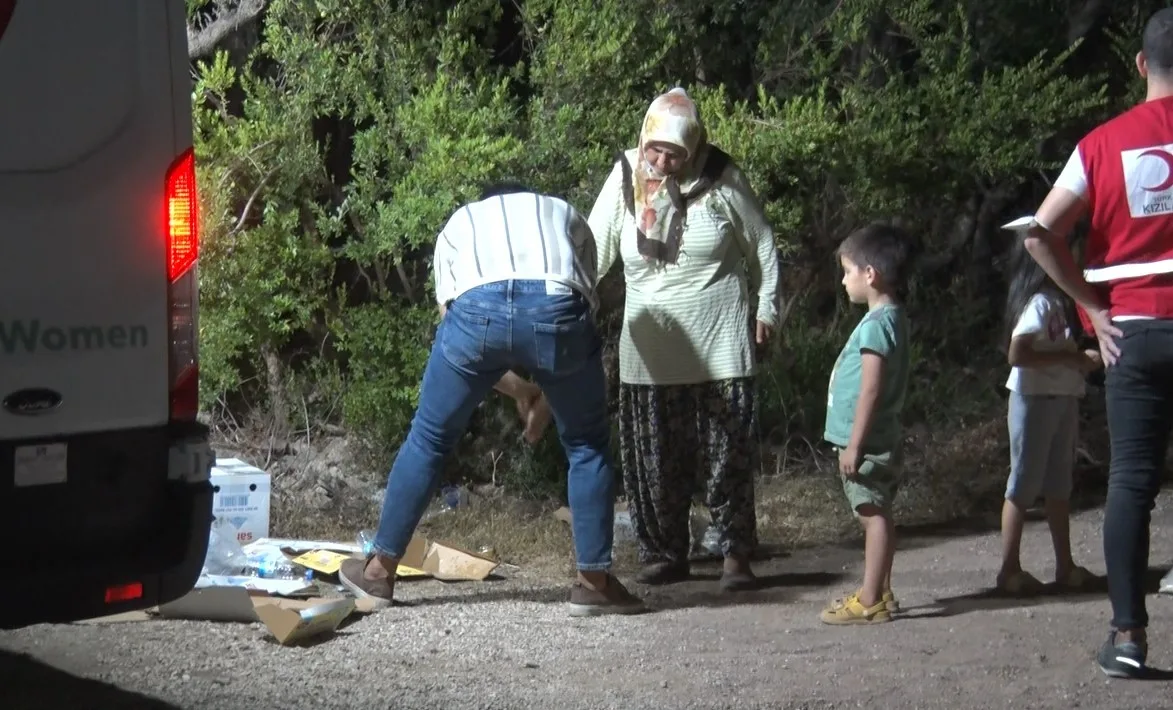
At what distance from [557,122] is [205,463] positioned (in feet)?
11.5

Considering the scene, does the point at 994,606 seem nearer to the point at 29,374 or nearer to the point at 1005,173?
the point at 1005,173

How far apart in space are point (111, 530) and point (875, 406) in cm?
261

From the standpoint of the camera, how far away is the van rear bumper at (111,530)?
340 cm

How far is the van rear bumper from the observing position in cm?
340

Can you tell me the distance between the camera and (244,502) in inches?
240

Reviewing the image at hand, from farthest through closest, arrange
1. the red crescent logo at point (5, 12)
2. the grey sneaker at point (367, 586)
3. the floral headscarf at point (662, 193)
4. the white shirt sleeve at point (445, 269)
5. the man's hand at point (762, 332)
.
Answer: the man's hand at point (762, 332) < the floral headscarf at point (662, 193) < the grey sneaker at point (367, 586) < the white shirt sleeve at point (445, 269) < the red crescent logo at point (5, 12)

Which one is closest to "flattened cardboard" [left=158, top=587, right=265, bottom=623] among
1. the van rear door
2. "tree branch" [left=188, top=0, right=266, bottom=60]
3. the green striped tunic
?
the van rear door

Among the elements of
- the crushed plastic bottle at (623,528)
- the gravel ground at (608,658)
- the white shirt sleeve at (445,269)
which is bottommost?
the gravel ground at (608,658)

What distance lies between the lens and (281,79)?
23.8 ft

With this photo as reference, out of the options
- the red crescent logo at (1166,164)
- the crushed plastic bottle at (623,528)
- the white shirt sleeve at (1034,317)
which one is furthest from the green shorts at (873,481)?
the crushed plastic bottle at (623,528)

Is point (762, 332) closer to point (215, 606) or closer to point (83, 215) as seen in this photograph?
point (215, 606)

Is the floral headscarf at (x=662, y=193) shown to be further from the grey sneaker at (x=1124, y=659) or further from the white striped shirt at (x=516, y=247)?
the grey sneaker at (x=1124, y=659)

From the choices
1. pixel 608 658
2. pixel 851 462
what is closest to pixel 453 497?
pixel 608 658

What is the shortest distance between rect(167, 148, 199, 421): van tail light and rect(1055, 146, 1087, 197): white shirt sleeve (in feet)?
8.11
